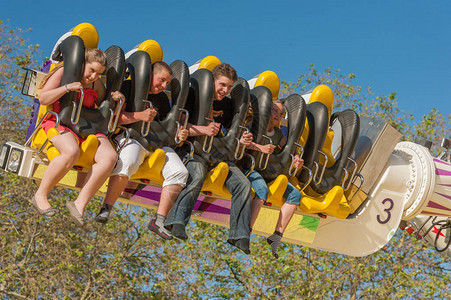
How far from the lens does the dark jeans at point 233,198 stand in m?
4.91

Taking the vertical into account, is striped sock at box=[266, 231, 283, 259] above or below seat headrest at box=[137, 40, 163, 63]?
below

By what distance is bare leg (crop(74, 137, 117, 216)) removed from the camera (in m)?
4.55

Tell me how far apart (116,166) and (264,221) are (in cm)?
171

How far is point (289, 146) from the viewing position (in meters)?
5.54

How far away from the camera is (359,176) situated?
19.7ft

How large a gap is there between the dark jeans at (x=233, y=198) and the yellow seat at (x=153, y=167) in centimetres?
24

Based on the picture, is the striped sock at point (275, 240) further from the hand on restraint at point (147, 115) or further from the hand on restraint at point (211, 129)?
the hand on restraint at point (147, 115)

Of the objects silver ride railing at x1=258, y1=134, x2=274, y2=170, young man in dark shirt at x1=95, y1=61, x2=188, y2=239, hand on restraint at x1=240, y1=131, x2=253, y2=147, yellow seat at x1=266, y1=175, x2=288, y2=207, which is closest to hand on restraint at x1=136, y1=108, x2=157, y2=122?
young man in dark shirt at x1=95, y1=61, x2=188, y2=239

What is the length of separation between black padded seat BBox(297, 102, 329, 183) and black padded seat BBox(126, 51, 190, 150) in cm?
132

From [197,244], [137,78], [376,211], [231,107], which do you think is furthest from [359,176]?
[197,244]

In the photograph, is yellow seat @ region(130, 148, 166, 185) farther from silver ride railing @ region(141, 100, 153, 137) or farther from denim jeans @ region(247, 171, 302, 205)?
denim jeans @ region(247, 171, 302, 205)

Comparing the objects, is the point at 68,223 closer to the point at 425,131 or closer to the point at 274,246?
the point at 425,131

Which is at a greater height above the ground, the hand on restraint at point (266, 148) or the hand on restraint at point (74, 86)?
the hand on restraint at point (74, 86)

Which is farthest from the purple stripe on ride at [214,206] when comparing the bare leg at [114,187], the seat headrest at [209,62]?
the seat headrest at [209,62]
